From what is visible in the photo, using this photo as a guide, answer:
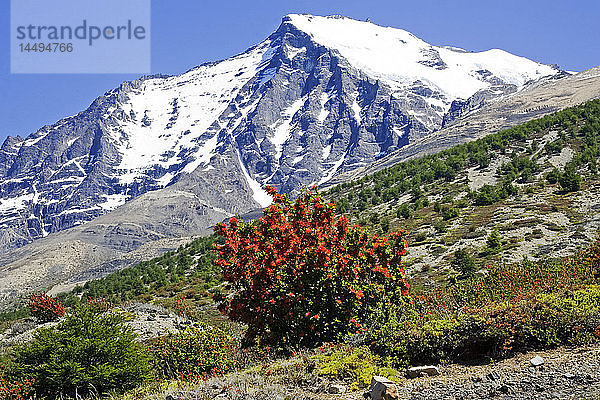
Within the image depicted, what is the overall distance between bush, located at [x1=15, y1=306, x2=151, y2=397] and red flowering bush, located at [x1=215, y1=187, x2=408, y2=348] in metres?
2.38

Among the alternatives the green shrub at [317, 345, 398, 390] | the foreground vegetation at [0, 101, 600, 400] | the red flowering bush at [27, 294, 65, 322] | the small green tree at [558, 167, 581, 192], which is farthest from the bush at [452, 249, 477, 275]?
the red flowering bush at [27, 294, 65, 322]

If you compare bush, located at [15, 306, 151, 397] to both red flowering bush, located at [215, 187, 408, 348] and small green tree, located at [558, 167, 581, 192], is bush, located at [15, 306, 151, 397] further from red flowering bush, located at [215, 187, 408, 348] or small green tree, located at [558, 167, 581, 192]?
small green tree, located at [558, 167, 581, 192]

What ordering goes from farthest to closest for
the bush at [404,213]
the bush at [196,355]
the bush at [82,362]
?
the bush at [404,213] → the bush at [196,355] → the bush at [82,362]

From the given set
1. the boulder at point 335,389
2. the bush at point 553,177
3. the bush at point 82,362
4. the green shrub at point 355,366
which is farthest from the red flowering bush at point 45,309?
the bush at point 553,177

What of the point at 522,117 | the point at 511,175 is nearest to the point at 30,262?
the point at 511,175

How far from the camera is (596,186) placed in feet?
108

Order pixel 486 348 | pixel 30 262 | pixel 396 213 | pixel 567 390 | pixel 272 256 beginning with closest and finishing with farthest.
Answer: pixel 567 390 → pixel 486 348 → pixel 272 256 → pixel 396 213 → pixel 30 262

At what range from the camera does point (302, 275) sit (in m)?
10.1

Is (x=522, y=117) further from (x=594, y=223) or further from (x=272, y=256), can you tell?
(x=272, y=256)

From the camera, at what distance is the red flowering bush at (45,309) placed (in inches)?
985

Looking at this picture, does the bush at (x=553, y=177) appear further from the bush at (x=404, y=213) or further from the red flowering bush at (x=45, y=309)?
the red flowering bush at (x=45, y=309)

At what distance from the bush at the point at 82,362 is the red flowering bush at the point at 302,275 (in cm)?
238

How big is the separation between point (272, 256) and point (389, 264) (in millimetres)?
3012

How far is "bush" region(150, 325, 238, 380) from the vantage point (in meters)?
10.0
